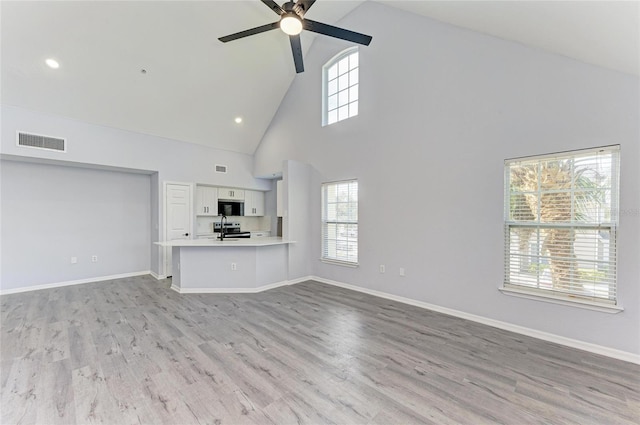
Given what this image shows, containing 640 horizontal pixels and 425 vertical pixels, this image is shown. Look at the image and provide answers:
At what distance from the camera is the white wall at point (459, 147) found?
263 cm

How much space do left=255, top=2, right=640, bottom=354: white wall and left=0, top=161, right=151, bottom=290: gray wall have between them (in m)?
4.27

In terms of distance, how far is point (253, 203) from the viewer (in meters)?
7.58

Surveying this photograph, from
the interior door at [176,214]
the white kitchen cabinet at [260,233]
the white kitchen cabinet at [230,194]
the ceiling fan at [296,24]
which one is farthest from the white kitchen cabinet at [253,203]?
the ceiling fan at [296,24]

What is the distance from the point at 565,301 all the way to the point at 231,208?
655 centimetres

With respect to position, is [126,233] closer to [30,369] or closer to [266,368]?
[30,369]

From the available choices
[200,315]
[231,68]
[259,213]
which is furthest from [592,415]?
[259,213]

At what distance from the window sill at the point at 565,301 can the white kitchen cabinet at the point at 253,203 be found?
19.6 feet

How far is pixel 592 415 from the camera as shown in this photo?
72.9 inches

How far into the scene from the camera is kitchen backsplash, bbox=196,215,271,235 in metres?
6.81

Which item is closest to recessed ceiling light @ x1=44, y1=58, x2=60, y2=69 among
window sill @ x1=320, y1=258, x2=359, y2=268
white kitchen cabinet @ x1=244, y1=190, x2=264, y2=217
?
white kitchen cabinet @ x1=244, y1=190, x2=264, y2=217

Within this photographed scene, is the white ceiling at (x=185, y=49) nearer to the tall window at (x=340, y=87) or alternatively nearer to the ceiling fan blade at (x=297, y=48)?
the tall window at (x=340, y=87)

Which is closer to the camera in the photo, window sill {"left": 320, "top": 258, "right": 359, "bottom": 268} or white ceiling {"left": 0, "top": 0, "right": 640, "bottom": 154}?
white ceiling {"left": 0, "top": 0, "right": 640, "bottom": 154}

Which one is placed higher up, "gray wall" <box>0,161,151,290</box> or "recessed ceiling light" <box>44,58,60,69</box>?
"recessed ceiling light" <box>44,58,60,69</box>

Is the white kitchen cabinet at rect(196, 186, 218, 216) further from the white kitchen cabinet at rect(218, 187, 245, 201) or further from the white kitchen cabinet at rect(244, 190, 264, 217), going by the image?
the white kitchen cabinet at rect(244, 190, 264, 217)
